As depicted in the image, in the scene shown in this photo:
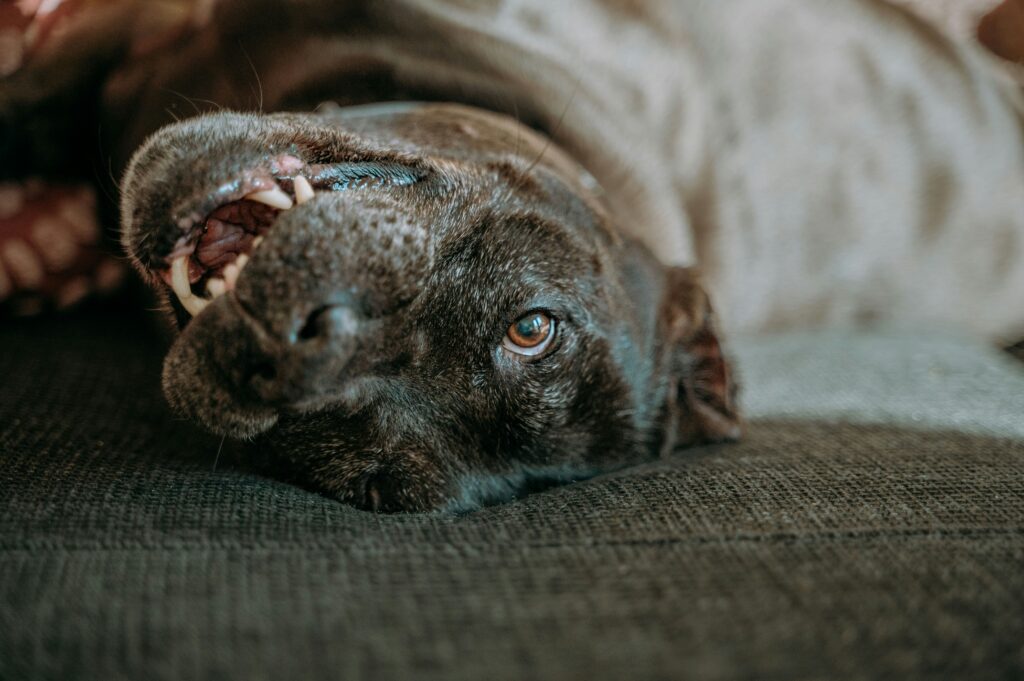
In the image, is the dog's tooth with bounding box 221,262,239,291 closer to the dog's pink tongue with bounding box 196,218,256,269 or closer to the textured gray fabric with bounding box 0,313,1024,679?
the dog's pink tongue with bounding box 196,218,256,269

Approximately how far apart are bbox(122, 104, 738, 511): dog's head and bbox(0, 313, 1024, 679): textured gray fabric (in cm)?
12

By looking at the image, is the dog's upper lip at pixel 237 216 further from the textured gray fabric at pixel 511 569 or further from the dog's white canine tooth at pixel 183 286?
the textured gray fabric at pixel 511 569

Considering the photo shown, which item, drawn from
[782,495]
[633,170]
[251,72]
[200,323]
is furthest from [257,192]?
[633,170]

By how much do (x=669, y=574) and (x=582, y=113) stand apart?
5.02 feet

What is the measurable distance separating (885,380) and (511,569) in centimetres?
159

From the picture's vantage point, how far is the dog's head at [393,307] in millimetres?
1316

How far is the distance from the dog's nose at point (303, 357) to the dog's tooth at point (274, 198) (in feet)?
0.93

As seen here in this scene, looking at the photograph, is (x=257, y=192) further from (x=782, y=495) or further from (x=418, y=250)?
(x=782, y=495)

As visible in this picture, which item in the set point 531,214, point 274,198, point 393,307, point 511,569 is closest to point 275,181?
point 274,198

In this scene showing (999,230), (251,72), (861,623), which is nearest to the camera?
(861,623)

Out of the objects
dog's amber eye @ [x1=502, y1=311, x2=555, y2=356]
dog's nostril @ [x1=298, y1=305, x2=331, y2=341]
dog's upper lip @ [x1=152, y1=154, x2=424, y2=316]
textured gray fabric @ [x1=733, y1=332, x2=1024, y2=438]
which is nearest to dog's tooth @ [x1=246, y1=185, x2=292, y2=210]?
dog's upper lip @ [x1=152, y1=154, x2=424, y2=316]

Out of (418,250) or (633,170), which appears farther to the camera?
(633,170)

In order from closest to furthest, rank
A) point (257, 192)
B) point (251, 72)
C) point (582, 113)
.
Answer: point (257, 192) → point (251, 72) → point (582, 113)

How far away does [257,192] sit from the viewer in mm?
1451
